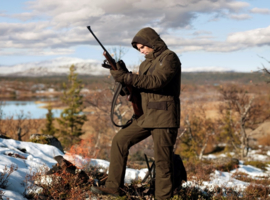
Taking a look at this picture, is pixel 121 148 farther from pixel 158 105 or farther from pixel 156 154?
pixel 158 105

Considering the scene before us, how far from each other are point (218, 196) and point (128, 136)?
267 cm

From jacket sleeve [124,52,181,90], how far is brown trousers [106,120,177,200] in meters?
0.71

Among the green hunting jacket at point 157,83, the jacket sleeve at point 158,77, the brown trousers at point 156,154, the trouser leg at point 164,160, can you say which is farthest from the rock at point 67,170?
the jacket sleeve at point 158,77

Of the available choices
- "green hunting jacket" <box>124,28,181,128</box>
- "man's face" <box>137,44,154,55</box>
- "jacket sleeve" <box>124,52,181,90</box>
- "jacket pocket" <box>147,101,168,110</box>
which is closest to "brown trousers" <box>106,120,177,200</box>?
"green hunting jacket" <box>124,28,181,128</box>

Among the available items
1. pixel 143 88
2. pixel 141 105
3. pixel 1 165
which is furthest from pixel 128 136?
pixel 1 165

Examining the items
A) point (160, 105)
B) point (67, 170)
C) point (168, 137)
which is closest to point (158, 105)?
point (160, 105)

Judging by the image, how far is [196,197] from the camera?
5.25 metres

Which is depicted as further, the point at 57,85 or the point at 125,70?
the point at 57,85

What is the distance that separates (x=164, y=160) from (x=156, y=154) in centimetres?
15

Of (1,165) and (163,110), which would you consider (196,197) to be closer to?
(163,110)

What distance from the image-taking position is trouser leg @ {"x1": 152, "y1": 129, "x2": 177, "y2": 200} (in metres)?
4.03

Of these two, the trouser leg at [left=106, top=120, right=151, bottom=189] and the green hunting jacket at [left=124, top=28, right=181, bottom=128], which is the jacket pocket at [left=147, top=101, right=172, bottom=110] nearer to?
the green hunting jacket at [left=124, top=28, right=181, bottom=128]

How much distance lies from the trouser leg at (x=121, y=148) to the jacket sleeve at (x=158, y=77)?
76 centimetres

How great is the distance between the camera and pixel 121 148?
13.8 ft
